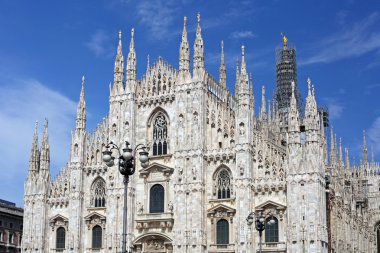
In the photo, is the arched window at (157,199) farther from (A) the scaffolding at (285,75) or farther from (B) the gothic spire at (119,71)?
(A) the scaffolding at (285,75)

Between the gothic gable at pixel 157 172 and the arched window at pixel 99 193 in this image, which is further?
the arched window at pixel 99 193

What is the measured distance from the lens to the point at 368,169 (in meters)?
86.6

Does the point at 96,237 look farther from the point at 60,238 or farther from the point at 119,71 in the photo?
the point at 119,71

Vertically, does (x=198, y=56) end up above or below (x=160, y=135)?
above

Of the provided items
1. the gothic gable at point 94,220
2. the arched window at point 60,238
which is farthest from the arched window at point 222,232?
the arched window at point 60,238

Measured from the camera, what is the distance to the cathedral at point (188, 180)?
54.0 meters

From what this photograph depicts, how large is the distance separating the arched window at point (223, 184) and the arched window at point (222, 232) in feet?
7.48

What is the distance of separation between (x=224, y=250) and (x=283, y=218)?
5.97m

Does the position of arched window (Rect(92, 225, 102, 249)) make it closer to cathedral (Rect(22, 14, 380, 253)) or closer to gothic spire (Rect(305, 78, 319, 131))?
cathedral (Rect(22, 14, 380, 253))

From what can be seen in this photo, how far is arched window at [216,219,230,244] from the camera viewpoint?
184 ft

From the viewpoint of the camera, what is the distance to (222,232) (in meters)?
56.5

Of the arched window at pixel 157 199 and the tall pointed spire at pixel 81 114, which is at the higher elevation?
the tall pointed spire at pixel 81 114

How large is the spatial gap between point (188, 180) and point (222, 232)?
216 inches

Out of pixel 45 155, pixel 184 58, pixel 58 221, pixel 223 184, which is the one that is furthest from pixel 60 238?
pixel 184 58
